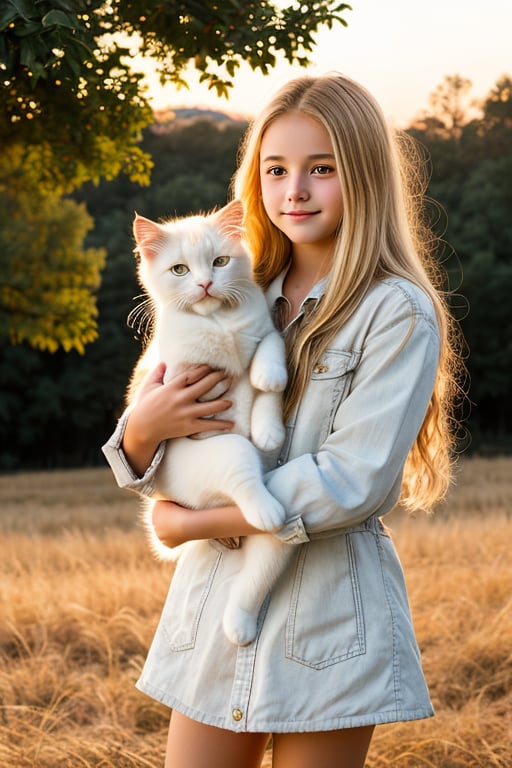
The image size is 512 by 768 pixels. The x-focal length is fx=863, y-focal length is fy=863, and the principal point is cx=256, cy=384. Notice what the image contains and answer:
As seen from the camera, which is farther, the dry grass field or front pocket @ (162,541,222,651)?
the dry grass field

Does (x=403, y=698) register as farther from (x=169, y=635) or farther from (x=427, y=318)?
(x=427, y=318)

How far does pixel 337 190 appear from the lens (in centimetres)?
216

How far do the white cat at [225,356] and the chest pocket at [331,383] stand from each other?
96 millimetres

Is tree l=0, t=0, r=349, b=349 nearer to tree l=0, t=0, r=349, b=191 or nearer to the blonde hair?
tree l=0, t=0, r=349, b=191

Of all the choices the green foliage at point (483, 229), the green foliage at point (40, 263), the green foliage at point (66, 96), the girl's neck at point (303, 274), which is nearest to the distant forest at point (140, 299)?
the green foliage at point (483, 229)

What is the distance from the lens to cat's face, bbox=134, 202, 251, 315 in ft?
7.27

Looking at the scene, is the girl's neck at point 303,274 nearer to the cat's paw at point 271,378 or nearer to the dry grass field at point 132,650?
the cat's paw at point 271,378

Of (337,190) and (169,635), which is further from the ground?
(337,190)

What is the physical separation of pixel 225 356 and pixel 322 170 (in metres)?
0.53

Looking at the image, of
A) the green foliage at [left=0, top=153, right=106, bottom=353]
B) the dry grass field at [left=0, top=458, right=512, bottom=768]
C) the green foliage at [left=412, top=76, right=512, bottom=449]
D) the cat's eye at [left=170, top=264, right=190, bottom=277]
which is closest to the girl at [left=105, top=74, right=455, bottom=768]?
the cat's eye at [left=170, top=264, right=190, bottom=277]

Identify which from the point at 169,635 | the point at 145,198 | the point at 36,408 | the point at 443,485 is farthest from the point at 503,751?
the point at 145,198

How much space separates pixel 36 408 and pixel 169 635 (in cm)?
2295

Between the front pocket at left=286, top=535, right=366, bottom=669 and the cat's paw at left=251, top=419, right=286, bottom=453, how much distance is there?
28 cm

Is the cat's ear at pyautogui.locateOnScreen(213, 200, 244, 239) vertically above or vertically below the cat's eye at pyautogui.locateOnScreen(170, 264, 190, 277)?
above
